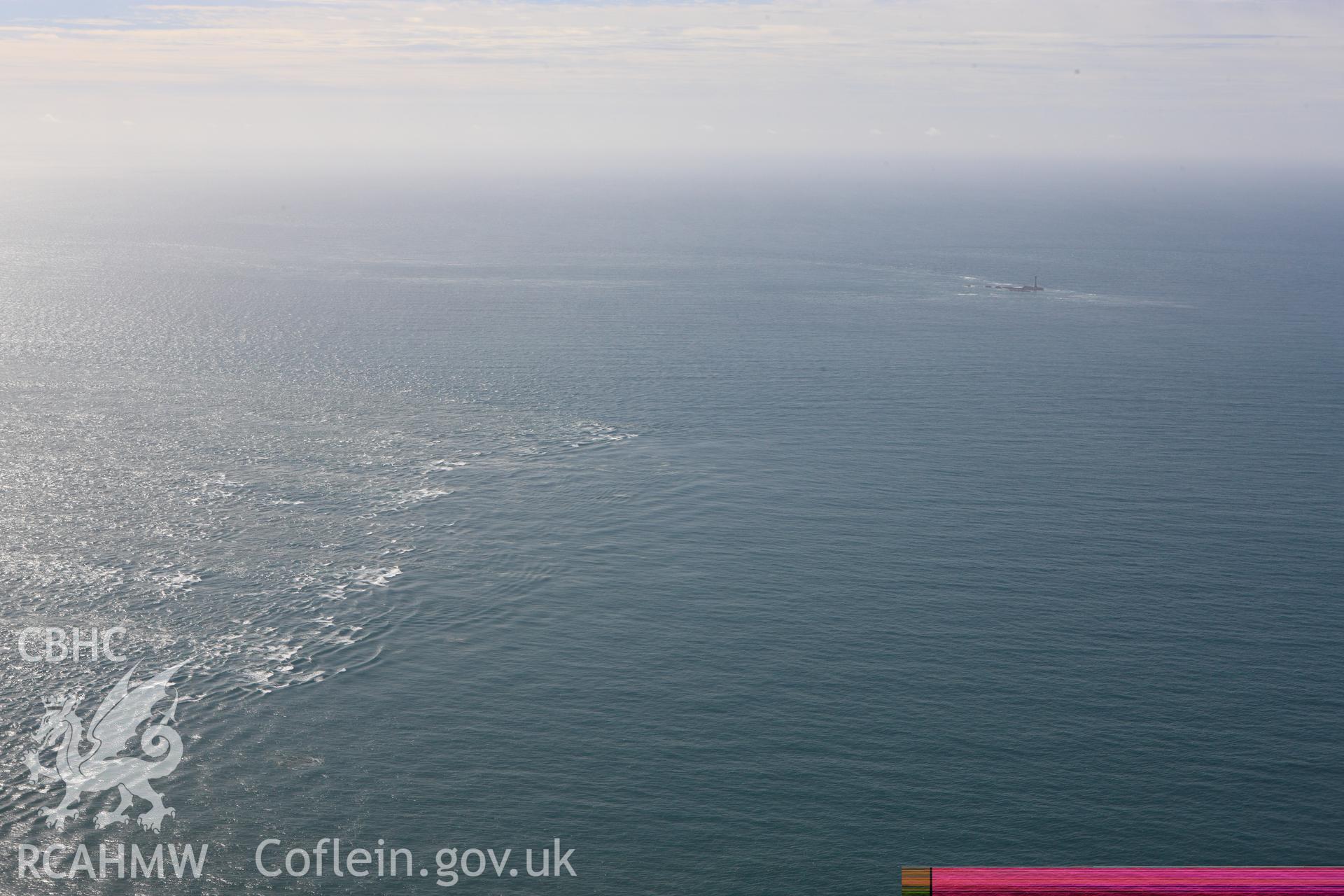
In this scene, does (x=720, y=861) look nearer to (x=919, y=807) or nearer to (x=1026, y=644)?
(x=919, y=807)

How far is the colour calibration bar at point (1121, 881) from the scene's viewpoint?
40.1 m

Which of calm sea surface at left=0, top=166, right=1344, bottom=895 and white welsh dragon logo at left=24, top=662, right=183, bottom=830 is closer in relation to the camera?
white welsh dragon logo at left=24, top=662, right=183, bottom=830

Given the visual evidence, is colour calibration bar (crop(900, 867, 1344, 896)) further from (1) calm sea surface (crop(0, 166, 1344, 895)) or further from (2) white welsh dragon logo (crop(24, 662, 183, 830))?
(2) white welsh dragon logo (crop(24, 662, 183, 830))

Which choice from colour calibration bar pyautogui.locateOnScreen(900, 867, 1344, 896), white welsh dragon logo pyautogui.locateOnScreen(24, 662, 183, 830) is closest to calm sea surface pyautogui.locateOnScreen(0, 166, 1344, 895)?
white welsh dragon logo pyautogui.locateOnScreen(24, 662, 183, 830)

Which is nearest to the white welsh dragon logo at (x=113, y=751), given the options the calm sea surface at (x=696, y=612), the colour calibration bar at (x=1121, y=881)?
the calm sea surface at (x=696, y=612)

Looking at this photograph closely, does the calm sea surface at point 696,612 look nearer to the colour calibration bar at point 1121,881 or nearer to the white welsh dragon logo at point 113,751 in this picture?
the white welsh dragon logo at point 113,751

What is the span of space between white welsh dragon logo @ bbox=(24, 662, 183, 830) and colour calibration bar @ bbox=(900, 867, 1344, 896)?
151 feet

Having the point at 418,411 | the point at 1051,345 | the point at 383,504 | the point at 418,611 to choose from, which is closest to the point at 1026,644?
the point at 418,611

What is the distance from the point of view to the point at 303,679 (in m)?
81.8

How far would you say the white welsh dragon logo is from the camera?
219 feet

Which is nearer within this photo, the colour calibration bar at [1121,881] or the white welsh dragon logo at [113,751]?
the colour calibration bar at [1121,881]

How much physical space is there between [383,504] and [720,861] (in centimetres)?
6285

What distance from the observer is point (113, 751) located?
73250mm

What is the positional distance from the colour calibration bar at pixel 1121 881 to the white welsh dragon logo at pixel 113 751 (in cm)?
4596
